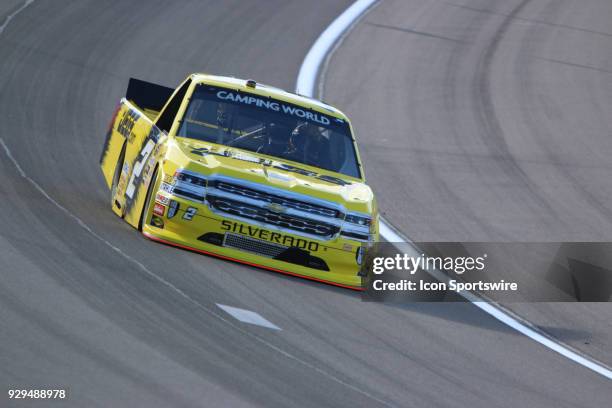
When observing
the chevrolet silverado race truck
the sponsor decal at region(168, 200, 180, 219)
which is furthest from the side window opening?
the sponsor decal at region(168, 200, 180, 219)

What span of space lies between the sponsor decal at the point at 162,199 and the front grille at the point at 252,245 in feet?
1.79

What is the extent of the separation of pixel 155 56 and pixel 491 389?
1346 centimetres

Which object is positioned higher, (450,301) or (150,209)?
(150,209)

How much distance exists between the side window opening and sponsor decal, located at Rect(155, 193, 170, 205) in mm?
1316

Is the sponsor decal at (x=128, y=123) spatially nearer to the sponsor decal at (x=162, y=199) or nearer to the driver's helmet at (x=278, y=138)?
the driver's helmet at (x=278, y=138)

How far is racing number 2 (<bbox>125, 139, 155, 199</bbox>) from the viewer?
10876mm

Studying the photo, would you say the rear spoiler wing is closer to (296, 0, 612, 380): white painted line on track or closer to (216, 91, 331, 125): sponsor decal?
(216, 91, 331, 125): sponsor decal

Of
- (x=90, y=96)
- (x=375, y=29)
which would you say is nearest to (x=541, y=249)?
(x=90, y=96)

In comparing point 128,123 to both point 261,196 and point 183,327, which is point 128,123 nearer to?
point 261,196

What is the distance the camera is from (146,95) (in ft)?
43.3

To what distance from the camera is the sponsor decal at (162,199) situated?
392 inches

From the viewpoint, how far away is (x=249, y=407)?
263 inches

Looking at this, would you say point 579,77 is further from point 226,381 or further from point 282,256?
point 226,381

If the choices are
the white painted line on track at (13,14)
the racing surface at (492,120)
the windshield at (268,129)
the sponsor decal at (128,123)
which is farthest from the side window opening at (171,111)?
the white painted line on track at (13,14)
